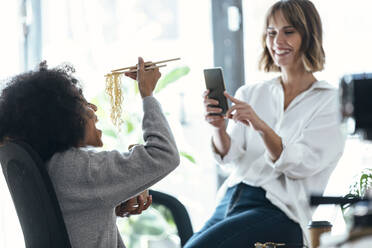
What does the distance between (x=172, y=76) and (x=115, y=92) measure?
1.23 m

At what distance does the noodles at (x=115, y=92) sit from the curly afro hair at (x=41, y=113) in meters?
0.27

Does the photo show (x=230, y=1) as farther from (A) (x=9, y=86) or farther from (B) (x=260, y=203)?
(A) (x=9, y=86)

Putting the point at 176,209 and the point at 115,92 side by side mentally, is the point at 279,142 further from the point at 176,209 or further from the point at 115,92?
the point at 115,92

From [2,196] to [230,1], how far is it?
1.49 meters

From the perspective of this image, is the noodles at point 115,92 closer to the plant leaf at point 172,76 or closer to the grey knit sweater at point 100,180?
the grey knit sweater at point 100,180

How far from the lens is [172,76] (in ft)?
9.50

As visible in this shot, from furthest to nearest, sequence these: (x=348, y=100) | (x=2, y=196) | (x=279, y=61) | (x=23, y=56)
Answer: (x=23, y=56)
(x=2, y=196)
(x=279, y=61)
(x=348, y=100)

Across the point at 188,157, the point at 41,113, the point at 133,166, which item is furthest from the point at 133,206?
the point at 188,157

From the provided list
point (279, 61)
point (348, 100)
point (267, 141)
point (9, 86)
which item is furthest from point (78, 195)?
point (279, 61)

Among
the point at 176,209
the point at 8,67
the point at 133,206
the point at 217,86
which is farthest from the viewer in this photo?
the point at 8,67

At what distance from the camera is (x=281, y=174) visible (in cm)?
210

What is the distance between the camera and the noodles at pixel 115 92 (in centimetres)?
168

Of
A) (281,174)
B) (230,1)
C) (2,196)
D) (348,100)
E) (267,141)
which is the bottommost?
(2,196)

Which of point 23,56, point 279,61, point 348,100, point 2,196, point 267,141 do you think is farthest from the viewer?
point 23,56
